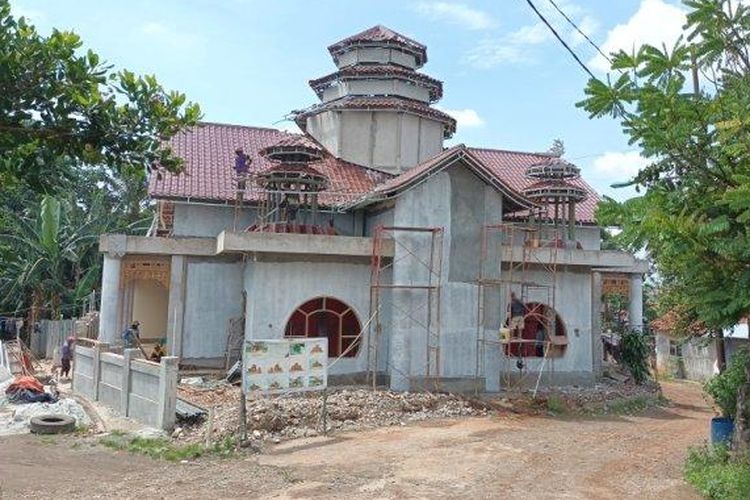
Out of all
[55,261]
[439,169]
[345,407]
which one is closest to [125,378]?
[345,407]

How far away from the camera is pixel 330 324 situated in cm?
1806

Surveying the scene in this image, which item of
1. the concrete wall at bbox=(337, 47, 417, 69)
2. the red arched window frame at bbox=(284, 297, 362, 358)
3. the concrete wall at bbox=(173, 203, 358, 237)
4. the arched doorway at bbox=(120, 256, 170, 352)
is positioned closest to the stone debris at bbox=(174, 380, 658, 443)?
the red arched window frame at bbox=(284, 297, 362, 358)

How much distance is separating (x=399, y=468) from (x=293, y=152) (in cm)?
996

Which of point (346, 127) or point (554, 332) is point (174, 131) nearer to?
point (554, 332)

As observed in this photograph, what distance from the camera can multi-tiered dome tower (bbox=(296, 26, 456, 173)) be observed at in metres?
22.8

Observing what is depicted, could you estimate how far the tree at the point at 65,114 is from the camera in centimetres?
419

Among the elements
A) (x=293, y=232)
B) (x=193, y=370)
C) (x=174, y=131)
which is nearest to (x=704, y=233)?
(x=174, y=131)

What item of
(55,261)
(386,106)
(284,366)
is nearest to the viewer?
(284,366)

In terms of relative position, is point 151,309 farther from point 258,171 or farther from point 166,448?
point 166,448

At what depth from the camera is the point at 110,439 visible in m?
13.0

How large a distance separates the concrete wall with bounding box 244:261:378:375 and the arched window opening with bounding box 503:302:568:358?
475cm

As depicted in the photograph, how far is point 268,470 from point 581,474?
4782mm

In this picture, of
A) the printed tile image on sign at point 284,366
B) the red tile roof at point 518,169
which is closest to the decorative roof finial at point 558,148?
the red tile roof at point 518,169

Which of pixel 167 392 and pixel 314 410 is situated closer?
pixel 167 392
